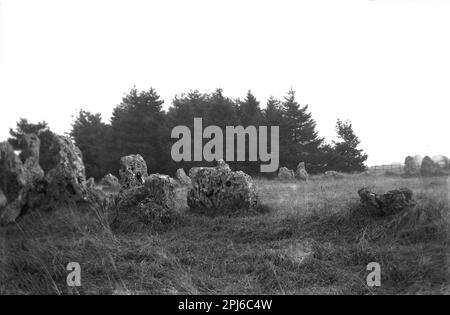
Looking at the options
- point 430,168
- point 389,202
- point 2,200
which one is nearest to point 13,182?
point 2,200

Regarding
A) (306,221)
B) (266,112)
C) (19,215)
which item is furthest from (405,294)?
(266,112)

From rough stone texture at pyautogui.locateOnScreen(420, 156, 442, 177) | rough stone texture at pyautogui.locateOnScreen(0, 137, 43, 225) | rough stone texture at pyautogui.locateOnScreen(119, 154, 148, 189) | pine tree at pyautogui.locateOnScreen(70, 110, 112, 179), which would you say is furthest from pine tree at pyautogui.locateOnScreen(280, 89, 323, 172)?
pine tree at pyautogui.locateOnScreen(70, 110, 112, 179)

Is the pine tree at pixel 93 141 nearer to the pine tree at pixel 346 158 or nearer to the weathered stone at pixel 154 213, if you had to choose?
the pine tree at pixel 346 158

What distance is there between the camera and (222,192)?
6758mm

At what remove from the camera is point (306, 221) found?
17.9ft

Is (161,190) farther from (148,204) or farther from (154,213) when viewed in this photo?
(154,213)

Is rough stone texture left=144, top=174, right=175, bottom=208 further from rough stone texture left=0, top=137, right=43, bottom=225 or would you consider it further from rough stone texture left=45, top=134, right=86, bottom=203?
rough stone texture left=0, top=137, right=43, bottom=225

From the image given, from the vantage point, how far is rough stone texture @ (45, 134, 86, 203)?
252 inches

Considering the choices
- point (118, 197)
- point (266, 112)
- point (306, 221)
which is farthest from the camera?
point (266, 112)

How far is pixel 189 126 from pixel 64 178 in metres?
16.8

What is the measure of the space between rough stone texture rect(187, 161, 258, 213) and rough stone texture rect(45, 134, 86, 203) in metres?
2.05

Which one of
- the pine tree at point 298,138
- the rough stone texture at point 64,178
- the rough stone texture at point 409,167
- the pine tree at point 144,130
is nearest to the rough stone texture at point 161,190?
the rough stone texture at point 64,178
